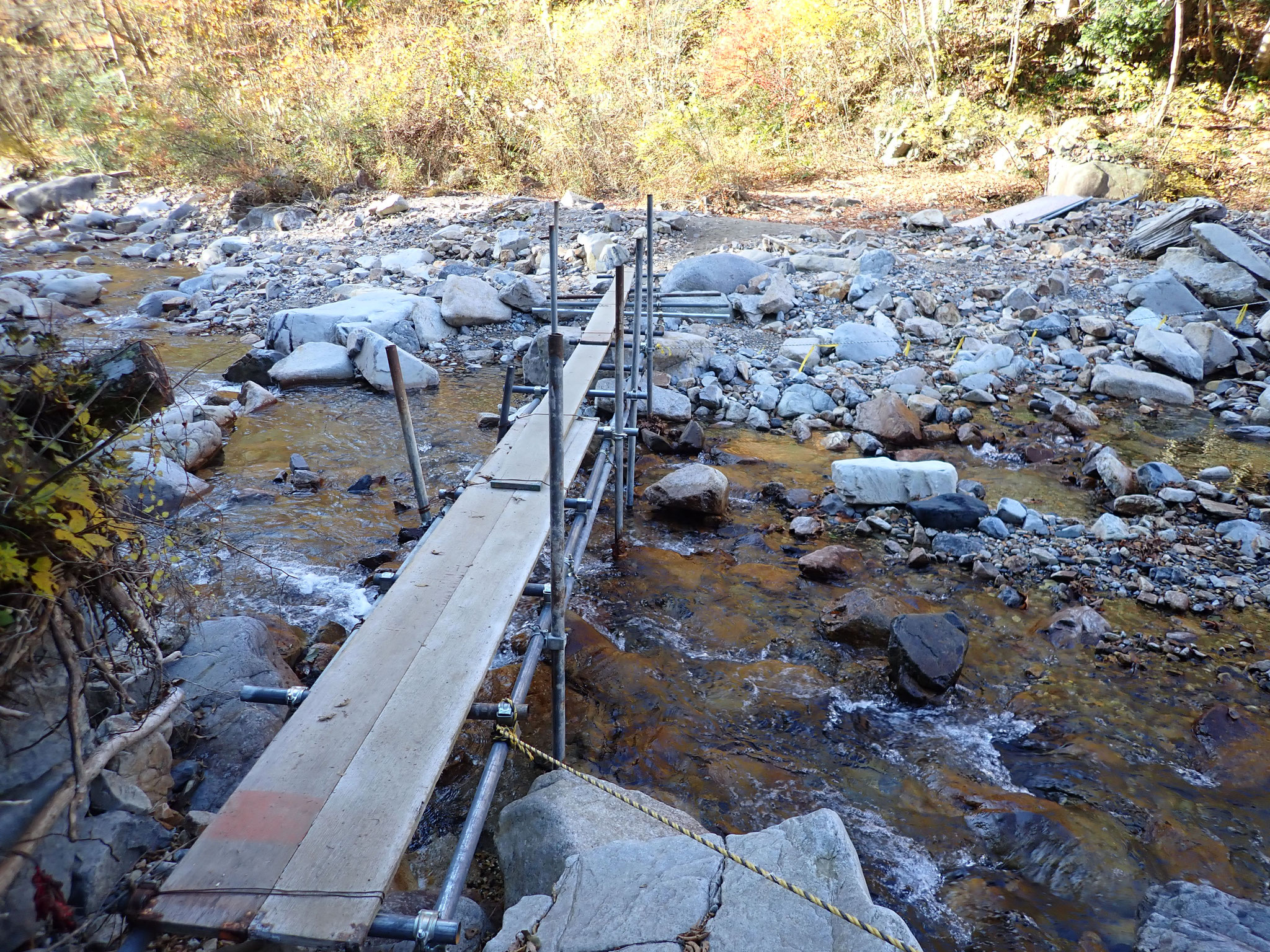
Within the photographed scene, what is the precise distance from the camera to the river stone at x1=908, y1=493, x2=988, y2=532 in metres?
5.98

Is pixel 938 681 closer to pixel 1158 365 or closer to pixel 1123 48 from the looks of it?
pixel 1158 365

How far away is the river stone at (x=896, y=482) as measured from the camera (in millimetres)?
6262

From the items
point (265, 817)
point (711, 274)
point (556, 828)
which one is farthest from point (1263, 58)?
point (265, 817)

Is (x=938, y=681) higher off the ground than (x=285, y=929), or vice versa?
(x=285, y=929)

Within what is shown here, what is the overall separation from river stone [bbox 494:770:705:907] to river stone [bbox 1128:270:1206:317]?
31.9 feet

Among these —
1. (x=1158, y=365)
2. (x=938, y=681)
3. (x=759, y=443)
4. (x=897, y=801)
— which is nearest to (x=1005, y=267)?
(x=1158, y=365)

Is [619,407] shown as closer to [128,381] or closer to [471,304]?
[128,381]

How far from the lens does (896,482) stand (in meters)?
6.28

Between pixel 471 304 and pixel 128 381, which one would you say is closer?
pixel 128 381

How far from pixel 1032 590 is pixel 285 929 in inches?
198

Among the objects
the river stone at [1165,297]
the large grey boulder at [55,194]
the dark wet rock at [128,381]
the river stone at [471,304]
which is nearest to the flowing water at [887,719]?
the dark wet rock at [128,381]

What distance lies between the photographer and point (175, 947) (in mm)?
2545

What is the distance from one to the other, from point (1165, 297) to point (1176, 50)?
864cm

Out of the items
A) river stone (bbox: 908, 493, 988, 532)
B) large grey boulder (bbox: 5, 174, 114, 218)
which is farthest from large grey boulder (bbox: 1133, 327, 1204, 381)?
large grey boulder (bbox: 5, 174, 114, 218)
